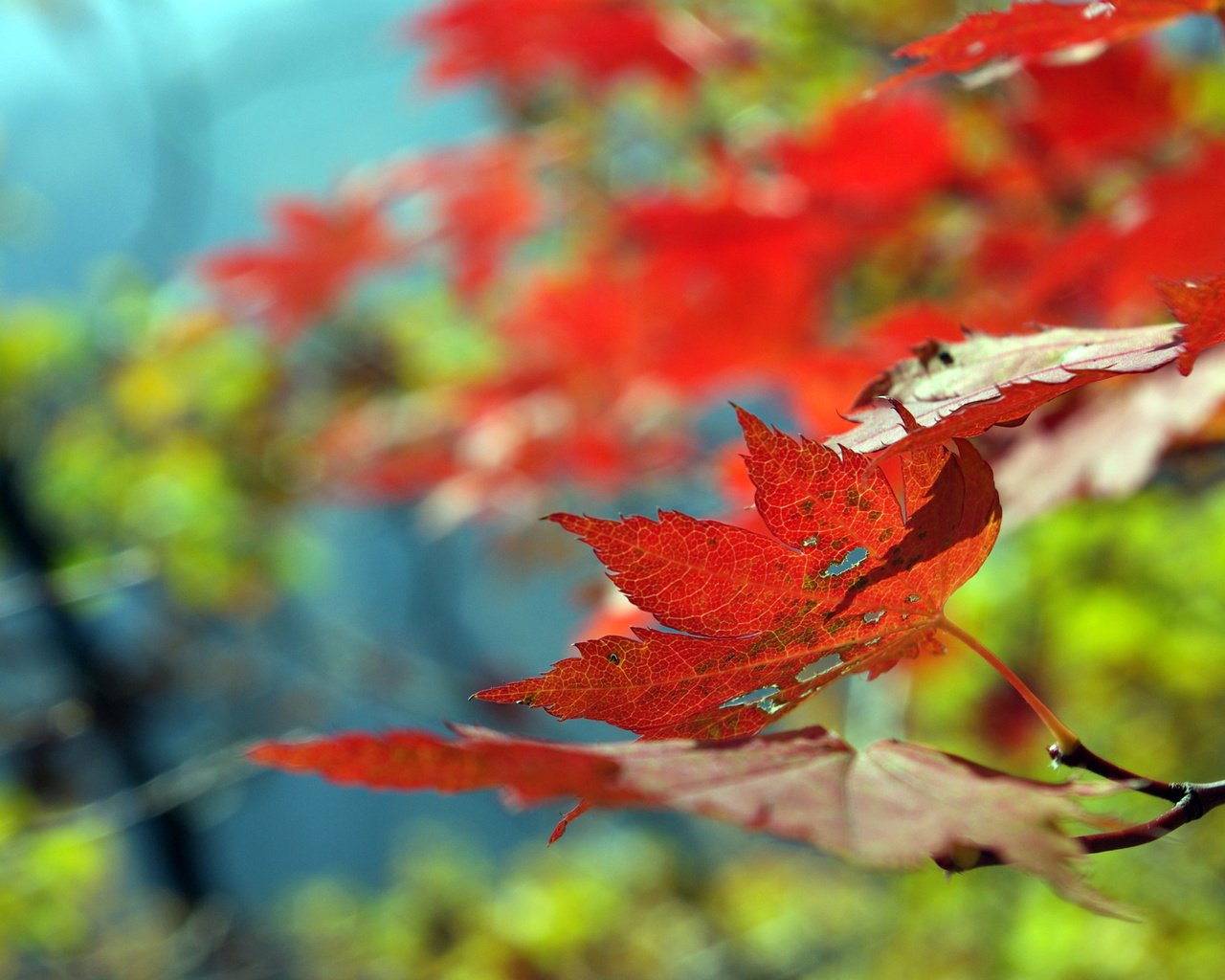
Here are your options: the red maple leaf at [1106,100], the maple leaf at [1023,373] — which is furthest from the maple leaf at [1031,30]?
the red maple leaf at [1106,100]

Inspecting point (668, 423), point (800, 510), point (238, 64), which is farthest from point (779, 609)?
point (238, 64)

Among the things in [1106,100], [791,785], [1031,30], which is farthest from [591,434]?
[791,785]

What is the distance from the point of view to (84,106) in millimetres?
4594

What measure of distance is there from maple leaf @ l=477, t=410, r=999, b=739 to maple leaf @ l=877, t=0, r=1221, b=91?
0.11 metres

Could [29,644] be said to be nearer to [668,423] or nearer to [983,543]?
[668,423]

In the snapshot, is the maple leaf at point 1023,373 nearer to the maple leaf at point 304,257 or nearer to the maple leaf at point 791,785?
the maple leaf at point 791,785

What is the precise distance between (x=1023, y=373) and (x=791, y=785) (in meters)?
0.09

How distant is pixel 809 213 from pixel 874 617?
0.74 meters

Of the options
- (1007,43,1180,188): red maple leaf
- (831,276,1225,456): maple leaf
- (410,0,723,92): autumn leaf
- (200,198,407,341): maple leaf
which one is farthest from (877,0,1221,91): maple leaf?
(200,198,407,341): maple leaf

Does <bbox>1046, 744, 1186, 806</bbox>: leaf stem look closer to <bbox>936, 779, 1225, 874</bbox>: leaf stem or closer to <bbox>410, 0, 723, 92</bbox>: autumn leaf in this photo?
<bbox>936, 779, 1225, 874</bbox>: leaf stem

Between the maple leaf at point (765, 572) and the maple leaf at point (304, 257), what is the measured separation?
1040mm

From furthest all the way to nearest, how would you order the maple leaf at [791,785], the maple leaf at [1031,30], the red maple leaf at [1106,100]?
1. the red maple leaf at [1106,100]
2. the maple leaf at [1031,30]
3. the maple leaf at [791,785]

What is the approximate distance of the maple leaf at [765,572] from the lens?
0.21m

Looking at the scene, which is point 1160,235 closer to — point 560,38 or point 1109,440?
point 1109,440
